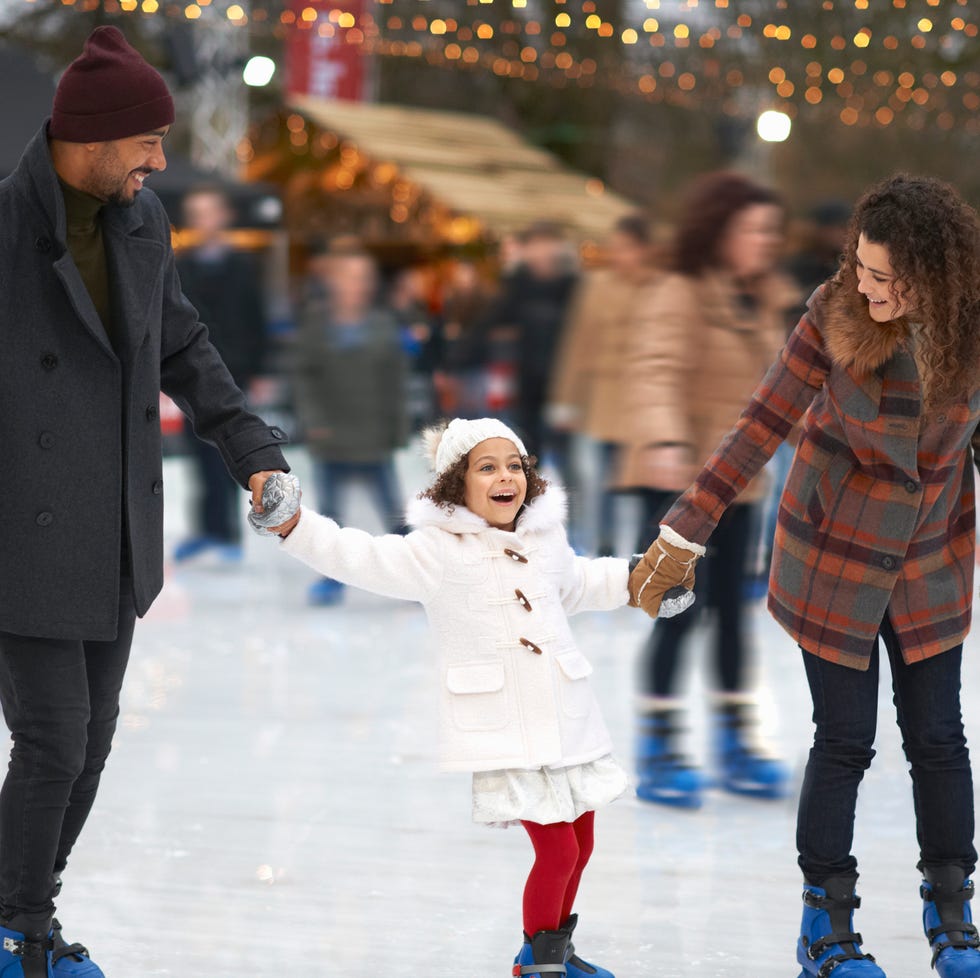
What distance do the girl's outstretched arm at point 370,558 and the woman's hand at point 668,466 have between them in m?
1.13

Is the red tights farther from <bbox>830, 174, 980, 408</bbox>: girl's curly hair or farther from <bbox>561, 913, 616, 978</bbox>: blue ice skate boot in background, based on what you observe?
<bbox>830, 174, 980, 408</bbox>: girl's curly hair

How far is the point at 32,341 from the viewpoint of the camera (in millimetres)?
2373

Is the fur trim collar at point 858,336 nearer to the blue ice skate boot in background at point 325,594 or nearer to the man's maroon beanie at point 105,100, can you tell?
the man's maroon beanie at point 105,100

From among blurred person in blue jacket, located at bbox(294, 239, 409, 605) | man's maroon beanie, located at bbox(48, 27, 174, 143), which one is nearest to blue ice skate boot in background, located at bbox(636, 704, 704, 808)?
man's maroon beanie, located at bbox(48, 27, 174, 143)

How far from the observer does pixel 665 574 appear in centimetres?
269

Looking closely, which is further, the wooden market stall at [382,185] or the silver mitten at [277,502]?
the wooden market stall at [382,185]

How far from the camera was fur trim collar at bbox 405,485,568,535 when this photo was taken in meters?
2.62

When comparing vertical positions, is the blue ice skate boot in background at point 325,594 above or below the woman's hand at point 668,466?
below

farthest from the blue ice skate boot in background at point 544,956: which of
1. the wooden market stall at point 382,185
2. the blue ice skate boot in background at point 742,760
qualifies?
the wooden market stall at point 382,185

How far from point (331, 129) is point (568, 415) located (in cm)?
1073

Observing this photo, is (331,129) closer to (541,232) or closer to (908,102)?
(908,102)

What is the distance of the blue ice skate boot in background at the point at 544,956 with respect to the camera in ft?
8.31

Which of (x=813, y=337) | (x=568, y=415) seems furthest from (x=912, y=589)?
(x=568, y=415)

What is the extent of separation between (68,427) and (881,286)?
1256 mm
